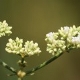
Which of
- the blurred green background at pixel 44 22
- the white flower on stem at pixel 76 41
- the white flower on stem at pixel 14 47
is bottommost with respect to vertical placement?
the white flower on stem at pixel 76 41

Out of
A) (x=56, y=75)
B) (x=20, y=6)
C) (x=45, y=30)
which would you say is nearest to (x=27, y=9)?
(x=20, y=6)

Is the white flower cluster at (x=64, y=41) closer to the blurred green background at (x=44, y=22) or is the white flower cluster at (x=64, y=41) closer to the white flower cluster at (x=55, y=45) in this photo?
the white flower cluster at (x=55, y=45)

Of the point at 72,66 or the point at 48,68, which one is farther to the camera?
the point at 72,66

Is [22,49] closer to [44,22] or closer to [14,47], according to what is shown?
[14,47]

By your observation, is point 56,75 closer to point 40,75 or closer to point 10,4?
point 40,75

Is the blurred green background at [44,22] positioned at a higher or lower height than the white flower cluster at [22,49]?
higher

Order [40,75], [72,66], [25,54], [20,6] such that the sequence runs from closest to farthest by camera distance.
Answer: [25,54], [40,75], [20,6], [72,66]

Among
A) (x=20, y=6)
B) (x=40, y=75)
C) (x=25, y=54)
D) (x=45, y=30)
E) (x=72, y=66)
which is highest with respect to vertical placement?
(x=20, y=6)

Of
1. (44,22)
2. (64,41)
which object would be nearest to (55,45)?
(64,41)

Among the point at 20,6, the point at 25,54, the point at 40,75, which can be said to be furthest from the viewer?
the point at 20,6

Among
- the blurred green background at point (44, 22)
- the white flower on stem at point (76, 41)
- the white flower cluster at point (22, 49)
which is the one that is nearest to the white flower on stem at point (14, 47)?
the white flower cluster at point (22, 49)
